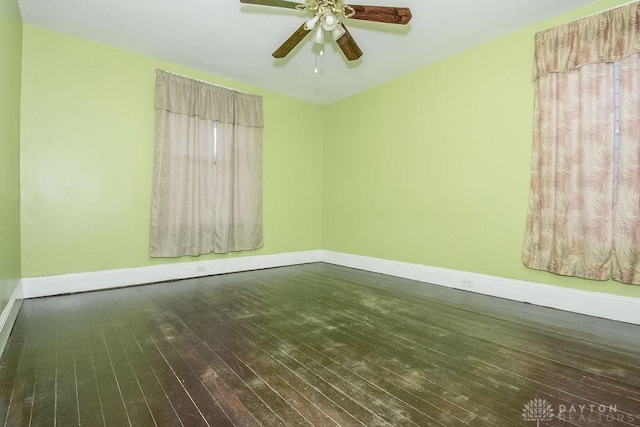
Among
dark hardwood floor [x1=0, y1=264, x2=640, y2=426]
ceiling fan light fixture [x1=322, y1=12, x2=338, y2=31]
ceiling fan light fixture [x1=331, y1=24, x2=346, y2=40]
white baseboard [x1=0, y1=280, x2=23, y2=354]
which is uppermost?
ceiling fan light fixture [x1=331, y1=24, x2=346, y2=40]

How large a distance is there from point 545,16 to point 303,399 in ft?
13.2

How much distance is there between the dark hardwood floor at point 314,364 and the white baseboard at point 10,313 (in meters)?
0.06

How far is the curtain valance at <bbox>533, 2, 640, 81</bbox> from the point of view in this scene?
8.20 ft

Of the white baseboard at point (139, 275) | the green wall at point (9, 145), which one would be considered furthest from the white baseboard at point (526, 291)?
the green wall at point (9, 145)

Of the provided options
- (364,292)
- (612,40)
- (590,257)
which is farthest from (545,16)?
(364,292)

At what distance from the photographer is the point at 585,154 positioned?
270 cm

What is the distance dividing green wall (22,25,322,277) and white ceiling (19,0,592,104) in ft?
0.93

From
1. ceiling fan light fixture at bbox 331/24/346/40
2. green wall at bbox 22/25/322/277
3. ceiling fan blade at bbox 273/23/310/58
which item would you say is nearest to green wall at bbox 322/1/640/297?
ceiling fan light fixture at bbox 331/24/346/40

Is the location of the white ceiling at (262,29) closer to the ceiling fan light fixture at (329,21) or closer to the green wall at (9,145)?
the green wall at (9,145)

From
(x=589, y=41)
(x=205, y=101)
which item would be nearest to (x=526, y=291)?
(x=589, y=41)

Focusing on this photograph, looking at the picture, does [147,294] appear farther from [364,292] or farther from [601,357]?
[601,357]

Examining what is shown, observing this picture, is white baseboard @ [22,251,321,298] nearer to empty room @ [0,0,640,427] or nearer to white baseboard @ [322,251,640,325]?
empty room @ [0,0,640,427]

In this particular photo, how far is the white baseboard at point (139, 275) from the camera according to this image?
3176 mm

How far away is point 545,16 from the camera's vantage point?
2.96 metres
